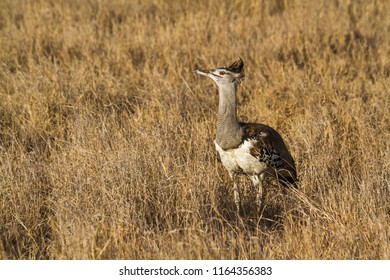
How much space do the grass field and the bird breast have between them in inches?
8.0

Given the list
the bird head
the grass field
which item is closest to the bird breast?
the grass field

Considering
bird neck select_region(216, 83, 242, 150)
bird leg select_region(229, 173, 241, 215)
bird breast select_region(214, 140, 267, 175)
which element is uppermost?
bird neck select_region(216, 83, 242, 150)

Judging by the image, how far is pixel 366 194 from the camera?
465 centimetres

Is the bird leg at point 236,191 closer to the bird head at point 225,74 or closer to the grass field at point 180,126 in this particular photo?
the grass field at point 180,126

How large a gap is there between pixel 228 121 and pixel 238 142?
6.9 inches

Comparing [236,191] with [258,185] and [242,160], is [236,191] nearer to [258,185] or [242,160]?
[258,185]

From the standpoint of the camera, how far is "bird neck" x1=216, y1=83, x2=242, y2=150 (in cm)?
487

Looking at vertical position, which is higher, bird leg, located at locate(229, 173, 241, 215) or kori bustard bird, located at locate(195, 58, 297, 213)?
kori bustard bird, located at locate(195, 58, 297, 213)

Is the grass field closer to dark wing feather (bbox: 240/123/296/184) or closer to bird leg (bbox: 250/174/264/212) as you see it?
bird leg (bbox: 250/174/264/212)

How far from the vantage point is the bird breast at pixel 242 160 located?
15.9 ft

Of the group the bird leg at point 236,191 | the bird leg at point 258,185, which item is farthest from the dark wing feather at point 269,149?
the bird leg at point 236,191

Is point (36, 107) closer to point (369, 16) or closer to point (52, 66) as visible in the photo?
point (52, 66)

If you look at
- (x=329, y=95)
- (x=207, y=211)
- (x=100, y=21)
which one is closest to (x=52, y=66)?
(x=100, y=21)

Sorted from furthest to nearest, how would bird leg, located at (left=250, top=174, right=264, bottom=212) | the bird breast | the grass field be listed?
bird leg, located at (left=250, top=174, right=264, bottom=212) < the bird breast < the grass field
